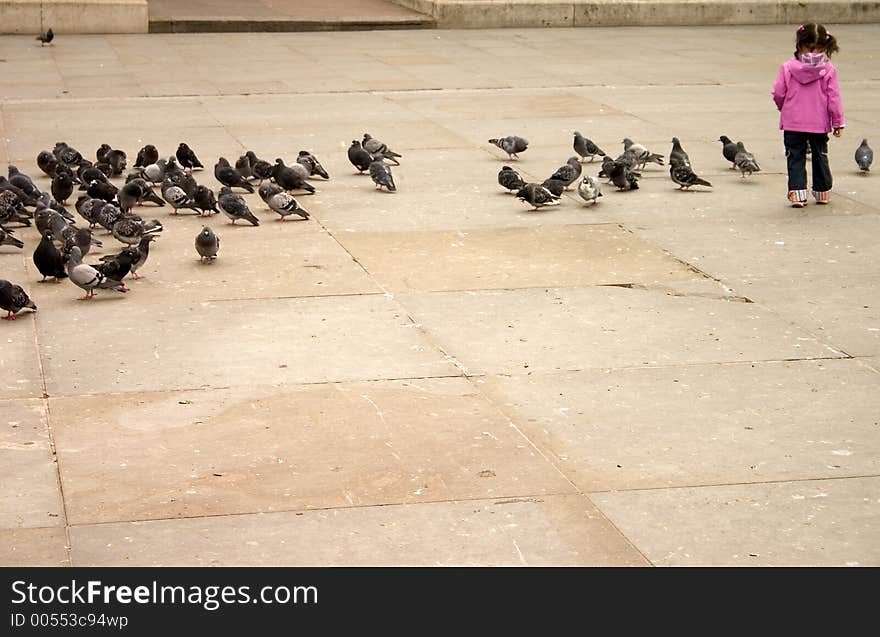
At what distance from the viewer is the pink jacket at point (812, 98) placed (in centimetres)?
1352

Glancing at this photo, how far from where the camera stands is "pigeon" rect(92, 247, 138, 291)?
10.8 m

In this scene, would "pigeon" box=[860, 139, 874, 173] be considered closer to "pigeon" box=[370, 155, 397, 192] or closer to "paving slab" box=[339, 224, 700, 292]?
"paving slab" box=[339, 224, 700, 292]

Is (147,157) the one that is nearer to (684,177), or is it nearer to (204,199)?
(204,199)

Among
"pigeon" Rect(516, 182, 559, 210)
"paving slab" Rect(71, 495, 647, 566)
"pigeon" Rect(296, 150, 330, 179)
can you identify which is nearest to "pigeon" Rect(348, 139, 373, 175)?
"pigeon" Rect(296, 150, 330, 179)

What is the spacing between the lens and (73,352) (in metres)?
9.55

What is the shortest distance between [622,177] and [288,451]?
743 centimetres

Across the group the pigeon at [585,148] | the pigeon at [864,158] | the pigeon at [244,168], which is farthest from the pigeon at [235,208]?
the pigeon at [864,158]

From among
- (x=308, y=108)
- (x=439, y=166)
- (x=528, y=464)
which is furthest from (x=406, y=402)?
(x=308, y=108)

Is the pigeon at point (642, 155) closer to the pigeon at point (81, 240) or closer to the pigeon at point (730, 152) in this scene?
the pigeon at point (730, 152)

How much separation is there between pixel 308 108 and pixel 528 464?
12998 millimetres

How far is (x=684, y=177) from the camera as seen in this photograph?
1443cm

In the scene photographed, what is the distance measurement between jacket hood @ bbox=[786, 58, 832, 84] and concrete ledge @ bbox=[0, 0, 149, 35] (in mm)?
16858

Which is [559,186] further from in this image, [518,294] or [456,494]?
[456,494]

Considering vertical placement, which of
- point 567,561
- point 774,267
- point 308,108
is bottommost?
point 567,561
